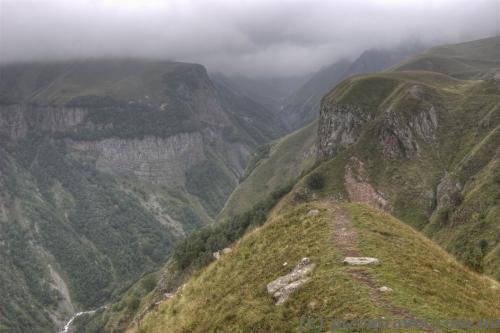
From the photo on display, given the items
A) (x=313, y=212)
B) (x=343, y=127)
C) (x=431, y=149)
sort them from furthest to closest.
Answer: (x=343, y=127)
(x=431, y=149)
(x=313, y=212)

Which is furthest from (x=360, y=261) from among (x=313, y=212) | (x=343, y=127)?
(x=343, y=127)

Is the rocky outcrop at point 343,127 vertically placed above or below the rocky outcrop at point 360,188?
above

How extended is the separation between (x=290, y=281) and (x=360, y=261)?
4258mm

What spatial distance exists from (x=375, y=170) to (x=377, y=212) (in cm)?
11695

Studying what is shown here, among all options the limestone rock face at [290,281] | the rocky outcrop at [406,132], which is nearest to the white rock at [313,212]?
the limestone rock face at [290,281]

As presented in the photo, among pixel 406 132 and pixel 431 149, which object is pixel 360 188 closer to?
pixel 406 132

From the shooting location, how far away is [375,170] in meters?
151

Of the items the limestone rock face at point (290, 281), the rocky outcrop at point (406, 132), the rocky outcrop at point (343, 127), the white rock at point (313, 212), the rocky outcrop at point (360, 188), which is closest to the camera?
the limestone rock face at point (290, 281)

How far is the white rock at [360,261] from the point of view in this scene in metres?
27.2

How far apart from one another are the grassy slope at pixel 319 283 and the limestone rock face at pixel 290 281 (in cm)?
50

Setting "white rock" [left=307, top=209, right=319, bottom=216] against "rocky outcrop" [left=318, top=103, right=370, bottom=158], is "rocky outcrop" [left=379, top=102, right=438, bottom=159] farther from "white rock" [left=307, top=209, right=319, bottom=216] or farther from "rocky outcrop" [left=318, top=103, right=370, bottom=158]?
"white rock" [left=307, top=209, right=319, bottom=216]

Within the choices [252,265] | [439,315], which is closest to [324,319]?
[439,315]

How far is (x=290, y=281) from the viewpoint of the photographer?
2742 cm

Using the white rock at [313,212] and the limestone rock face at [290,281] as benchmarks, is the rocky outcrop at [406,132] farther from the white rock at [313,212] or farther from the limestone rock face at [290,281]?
the limestone rock face at [290,281]
